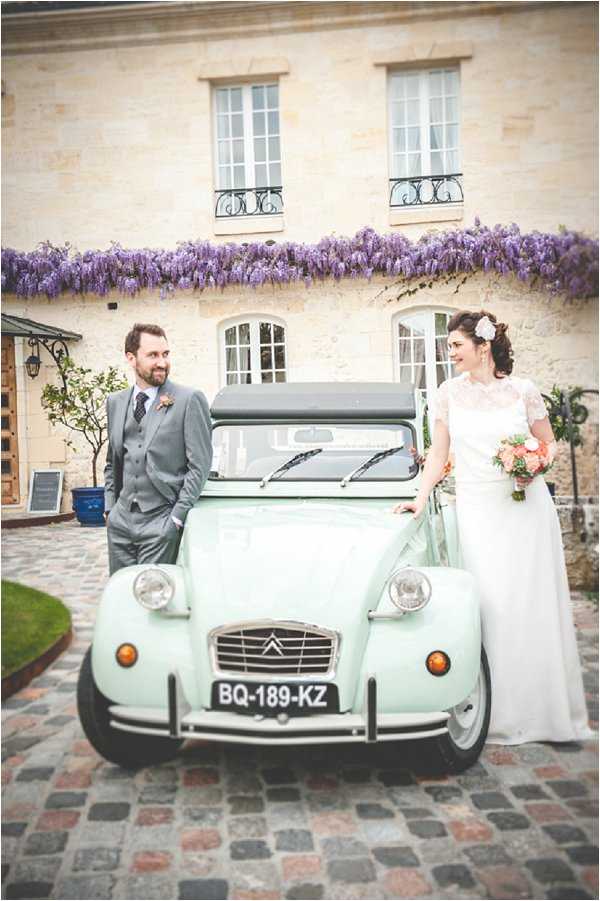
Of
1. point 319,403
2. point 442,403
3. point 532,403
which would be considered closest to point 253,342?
point 319,403

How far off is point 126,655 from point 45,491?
77 cm

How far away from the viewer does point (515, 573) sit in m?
2.98

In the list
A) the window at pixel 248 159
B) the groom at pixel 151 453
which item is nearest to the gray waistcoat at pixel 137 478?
the groom at pixel 151 453

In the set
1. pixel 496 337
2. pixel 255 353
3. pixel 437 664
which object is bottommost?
pixel 437 664

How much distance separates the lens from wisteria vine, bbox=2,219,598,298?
2.23 m

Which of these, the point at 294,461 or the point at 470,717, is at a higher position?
the point at 294,461

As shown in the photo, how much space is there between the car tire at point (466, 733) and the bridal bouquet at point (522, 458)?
2.33 feet

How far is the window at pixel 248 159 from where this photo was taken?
10.4 feet

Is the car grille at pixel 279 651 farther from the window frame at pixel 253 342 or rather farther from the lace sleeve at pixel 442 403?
the window frame at pixel 253 342

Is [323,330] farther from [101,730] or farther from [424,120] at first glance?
[101,730]

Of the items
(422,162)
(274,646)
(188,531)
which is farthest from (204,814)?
(422,162)

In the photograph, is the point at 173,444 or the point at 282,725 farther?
the point at 173,444

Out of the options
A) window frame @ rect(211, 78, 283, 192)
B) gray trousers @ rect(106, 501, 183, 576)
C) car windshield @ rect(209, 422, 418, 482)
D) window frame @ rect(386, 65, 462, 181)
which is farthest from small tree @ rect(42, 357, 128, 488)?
window frame @ rect(386, 65, 462, 181)

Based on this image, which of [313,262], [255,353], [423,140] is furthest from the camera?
[255,353]
